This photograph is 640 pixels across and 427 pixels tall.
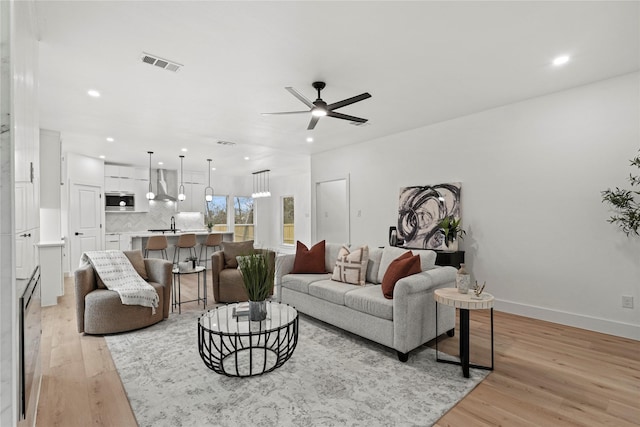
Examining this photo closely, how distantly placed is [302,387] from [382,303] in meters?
1.01

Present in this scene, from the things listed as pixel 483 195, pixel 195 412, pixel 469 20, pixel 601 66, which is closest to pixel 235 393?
pixel 195 412

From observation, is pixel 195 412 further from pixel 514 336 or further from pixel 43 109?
pixel 43 109

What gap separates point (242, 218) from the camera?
10.8 metres

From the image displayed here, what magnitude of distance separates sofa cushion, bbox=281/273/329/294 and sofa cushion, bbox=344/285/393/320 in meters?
0.69

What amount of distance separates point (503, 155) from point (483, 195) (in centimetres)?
58

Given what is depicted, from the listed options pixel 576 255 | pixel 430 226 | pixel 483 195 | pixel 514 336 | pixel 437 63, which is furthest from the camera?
pixel 430 226

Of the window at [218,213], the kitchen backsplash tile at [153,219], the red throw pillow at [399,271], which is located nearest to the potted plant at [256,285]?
the red throw pillow at [399,271]

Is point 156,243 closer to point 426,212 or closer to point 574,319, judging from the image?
point 426,212

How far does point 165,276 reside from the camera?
12.3ft

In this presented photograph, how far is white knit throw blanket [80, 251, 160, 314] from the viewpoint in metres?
3.37

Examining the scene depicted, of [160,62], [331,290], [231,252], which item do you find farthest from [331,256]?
[160,62]

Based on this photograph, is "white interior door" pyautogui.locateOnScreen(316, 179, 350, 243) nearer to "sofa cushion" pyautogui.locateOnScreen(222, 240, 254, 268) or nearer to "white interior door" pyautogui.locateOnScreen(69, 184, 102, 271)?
"sofa cushion" pyautogui.locateOnScreen(222, 240, 254, 268)

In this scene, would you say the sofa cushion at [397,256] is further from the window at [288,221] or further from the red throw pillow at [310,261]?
the window at [288,221]

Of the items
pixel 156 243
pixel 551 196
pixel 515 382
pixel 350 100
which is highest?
pixel 350 100
